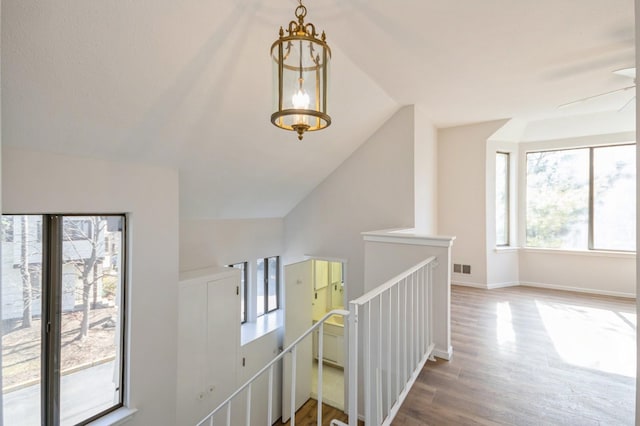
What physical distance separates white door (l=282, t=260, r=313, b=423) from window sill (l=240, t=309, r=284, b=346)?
350mm

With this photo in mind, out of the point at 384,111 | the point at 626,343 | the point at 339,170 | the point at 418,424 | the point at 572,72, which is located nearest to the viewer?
the point at 418,424

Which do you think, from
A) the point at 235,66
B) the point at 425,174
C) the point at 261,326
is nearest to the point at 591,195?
the point at 425,174

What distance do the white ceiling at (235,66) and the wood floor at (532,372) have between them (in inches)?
108

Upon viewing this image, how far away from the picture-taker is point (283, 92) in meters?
1.48

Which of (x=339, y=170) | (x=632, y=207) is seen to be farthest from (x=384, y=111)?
(x=632, y=207)

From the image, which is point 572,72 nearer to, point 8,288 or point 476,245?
point 476,245

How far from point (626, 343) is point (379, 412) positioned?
9.28ft

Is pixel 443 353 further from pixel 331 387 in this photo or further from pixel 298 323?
pixel 331 387

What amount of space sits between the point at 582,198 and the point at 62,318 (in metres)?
7.00

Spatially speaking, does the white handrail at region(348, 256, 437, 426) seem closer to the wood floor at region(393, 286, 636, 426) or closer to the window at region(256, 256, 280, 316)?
the wood floor at region(393, 286, 636, 426)

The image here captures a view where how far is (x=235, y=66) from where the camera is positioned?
8.41 ft

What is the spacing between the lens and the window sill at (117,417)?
259 cm

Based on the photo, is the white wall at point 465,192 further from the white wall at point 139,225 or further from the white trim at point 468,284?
the white wall at point 139,225

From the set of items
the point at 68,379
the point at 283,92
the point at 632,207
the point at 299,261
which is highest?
the point at 283,92
